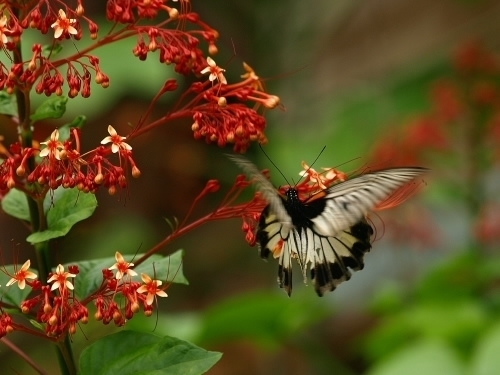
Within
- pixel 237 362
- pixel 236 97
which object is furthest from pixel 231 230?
pixel 236 97

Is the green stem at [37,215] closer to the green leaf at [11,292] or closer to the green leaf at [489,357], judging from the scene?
the green leaf at [11,292]

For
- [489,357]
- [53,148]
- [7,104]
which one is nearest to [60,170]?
[53,148]

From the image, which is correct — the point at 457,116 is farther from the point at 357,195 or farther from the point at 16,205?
the point at 16,205

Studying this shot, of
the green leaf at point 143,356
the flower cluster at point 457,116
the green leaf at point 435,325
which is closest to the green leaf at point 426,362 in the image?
the green leaf at point 435,325

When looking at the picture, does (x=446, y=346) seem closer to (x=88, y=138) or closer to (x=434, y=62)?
(x=434, y=62)

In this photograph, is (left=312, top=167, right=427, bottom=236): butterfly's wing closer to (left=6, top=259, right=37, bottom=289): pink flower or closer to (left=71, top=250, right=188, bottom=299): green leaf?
(left=71, top=250, right=188, bottom=299): green leaf

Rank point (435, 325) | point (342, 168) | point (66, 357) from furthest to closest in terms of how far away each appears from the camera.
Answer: point (342, 168), point (435, 325), point (66, 357)
